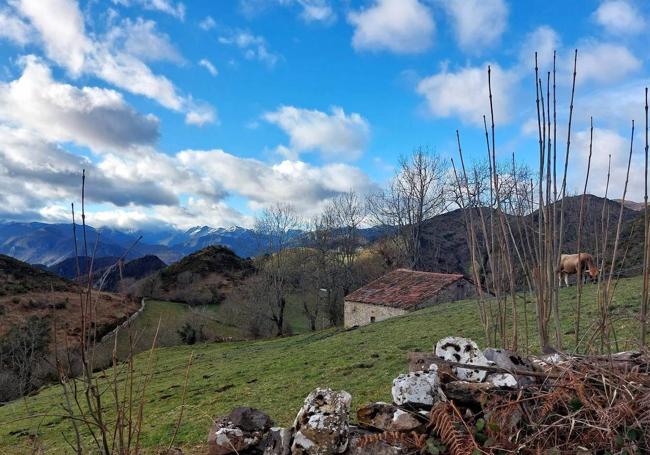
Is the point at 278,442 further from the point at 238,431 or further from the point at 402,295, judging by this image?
the point at 402,295

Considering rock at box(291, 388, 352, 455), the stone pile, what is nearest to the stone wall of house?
the stone pile

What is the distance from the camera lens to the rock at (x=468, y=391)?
308 centimetres

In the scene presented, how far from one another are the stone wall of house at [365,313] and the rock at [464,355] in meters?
23.2

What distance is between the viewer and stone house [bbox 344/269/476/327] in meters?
26.8

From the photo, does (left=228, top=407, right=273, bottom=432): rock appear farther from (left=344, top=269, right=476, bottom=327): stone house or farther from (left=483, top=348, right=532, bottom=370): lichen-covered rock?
(left=344, top=269, right=476, bottom=327): stone house

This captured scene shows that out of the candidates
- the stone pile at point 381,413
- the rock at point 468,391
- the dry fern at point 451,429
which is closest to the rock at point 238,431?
the stone pile at point 381,413

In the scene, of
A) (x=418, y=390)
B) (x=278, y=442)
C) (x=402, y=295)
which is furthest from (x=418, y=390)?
(x=402, y=295)

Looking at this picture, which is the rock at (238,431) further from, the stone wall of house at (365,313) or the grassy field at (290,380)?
the stone wall of house at (365,313)

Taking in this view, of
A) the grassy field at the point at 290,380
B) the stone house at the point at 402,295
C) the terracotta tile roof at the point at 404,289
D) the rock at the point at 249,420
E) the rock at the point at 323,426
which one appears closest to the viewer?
the rock at the point at 323,426

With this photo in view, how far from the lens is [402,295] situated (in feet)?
91.7

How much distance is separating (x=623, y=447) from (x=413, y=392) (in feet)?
4.02

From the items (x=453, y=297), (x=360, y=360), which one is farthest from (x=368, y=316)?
(x=360, y=360)

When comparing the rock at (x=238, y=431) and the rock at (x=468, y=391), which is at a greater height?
the rock at (x=468, y=391)

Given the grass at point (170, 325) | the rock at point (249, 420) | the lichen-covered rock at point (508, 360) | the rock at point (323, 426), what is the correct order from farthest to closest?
the grass at point (170, 325) → the rock at point (249, 420) → the lichen-covered rock at point (508, 360) → the rock at point (323, 426)
